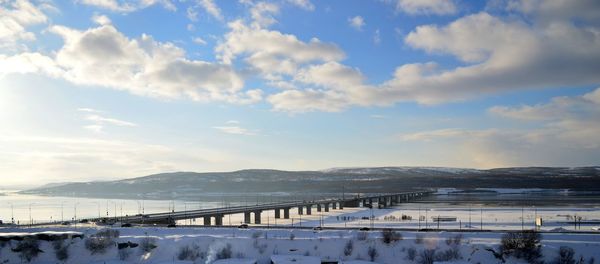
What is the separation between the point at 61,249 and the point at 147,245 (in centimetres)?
514

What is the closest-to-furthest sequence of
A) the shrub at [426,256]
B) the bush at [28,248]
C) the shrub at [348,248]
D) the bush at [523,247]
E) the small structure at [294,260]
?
the small structure at [294,260], the shrub at [426,256], the bush at [523,247], the shrub at [348,248], the bush at [28,248]

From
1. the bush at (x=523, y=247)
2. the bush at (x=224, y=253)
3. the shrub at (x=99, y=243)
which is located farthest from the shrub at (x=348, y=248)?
the shrub at (x=99, y=243)

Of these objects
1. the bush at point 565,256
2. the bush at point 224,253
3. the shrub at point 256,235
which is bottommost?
the bush at point 565,256

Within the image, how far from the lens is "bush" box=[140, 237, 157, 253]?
31433mm

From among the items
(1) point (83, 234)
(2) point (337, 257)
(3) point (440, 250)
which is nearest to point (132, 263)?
(1) point (83, 234)

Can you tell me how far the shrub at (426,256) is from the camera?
2888 cm

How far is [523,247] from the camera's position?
2958cm

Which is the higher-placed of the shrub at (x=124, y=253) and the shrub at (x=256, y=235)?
the shrub at (x=256, y=235)

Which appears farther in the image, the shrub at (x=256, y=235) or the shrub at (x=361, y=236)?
the shrub at (x=256, y=235)

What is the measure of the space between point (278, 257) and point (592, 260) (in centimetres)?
1689

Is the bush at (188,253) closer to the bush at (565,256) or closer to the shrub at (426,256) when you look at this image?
the shrub at (426,256)

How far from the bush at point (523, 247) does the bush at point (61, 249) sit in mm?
25235

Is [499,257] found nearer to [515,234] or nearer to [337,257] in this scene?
[515,234]

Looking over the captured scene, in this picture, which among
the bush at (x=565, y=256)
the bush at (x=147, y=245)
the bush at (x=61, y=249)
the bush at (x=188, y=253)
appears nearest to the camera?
the bush at (x=565, y=256)
